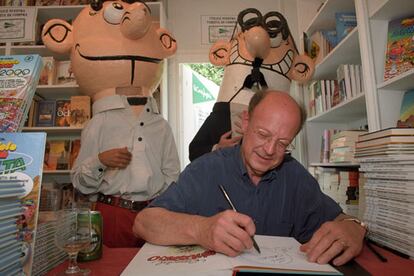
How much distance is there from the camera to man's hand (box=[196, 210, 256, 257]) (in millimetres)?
641

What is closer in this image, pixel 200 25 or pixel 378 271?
pixel 378 271

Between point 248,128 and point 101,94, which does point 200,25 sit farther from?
point 248,128

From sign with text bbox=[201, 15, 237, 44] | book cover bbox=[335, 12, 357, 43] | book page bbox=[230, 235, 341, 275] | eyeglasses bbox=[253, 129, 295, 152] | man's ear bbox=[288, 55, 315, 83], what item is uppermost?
sign with text bbox=[201, 15, 237, 44]

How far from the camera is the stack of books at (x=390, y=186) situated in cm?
80

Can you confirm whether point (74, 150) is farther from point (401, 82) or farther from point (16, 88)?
point (401, 82)

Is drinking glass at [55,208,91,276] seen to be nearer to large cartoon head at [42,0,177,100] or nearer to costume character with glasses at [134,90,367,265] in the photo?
costume character with glasses at [134,90,367,265]

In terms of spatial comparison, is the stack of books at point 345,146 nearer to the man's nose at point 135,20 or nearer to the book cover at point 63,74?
the man's nose at point 135,20

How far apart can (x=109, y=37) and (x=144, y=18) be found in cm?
20

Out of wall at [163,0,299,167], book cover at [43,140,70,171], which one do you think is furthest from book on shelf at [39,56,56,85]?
wall at [163,0,299,167]

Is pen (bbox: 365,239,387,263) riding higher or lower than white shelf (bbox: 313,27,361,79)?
lower

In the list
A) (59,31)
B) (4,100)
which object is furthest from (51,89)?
(4,100)

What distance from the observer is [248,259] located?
63 centimetres

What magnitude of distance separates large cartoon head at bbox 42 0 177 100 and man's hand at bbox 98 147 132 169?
1.13ft

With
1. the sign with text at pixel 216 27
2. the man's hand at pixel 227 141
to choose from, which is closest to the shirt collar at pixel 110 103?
the man's hand at pixel 227 141
